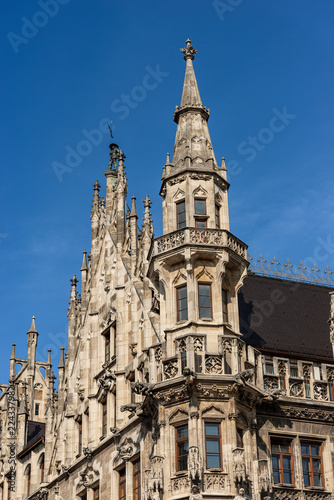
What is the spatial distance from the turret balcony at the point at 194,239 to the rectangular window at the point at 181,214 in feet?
3.41

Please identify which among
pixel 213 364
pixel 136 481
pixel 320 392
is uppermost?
pixel 213 364

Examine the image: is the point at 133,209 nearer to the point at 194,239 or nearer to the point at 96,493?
the point at 194,239

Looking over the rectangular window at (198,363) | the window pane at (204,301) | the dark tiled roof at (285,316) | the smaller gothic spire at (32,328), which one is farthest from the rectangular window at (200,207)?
the smaller gothic spire at (32,328)

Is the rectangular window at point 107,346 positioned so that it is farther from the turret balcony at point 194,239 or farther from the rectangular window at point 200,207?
the rectangular window at point 200,207

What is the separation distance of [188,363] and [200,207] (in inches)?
277

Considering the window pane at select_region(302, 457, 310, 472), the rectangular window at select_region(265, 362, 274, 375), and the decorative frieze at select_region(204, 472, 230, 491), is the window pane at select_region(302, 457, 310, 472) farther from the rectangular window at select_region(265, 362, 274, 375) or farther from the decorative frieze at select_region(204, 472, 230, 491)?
the decorative frieze at select_region(204, 472, 230, 491)

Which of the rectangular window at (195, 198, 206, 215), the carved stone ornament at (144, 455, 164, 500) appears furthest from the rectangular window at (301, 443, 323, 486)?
the rectangular window at (195, 198, 206, 215)

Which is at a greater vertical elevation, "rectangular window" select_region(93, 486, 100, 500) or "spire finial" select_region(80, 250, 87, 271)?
"spire finial" select_region(80, 250, 87, 271)

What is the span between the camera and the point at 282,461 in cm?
3706

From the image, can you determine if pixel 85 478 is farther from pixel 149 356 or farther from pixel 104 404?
pixel 149 356

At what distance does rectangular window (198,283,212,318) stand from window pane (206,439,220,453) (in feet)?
15.8

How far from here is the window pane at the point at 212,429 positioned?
3500 cm

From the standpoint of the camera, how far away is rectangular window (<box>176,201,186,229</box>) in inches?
1556

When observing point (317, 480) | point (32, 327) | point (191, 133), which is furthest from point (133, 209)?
point (32, 327)
